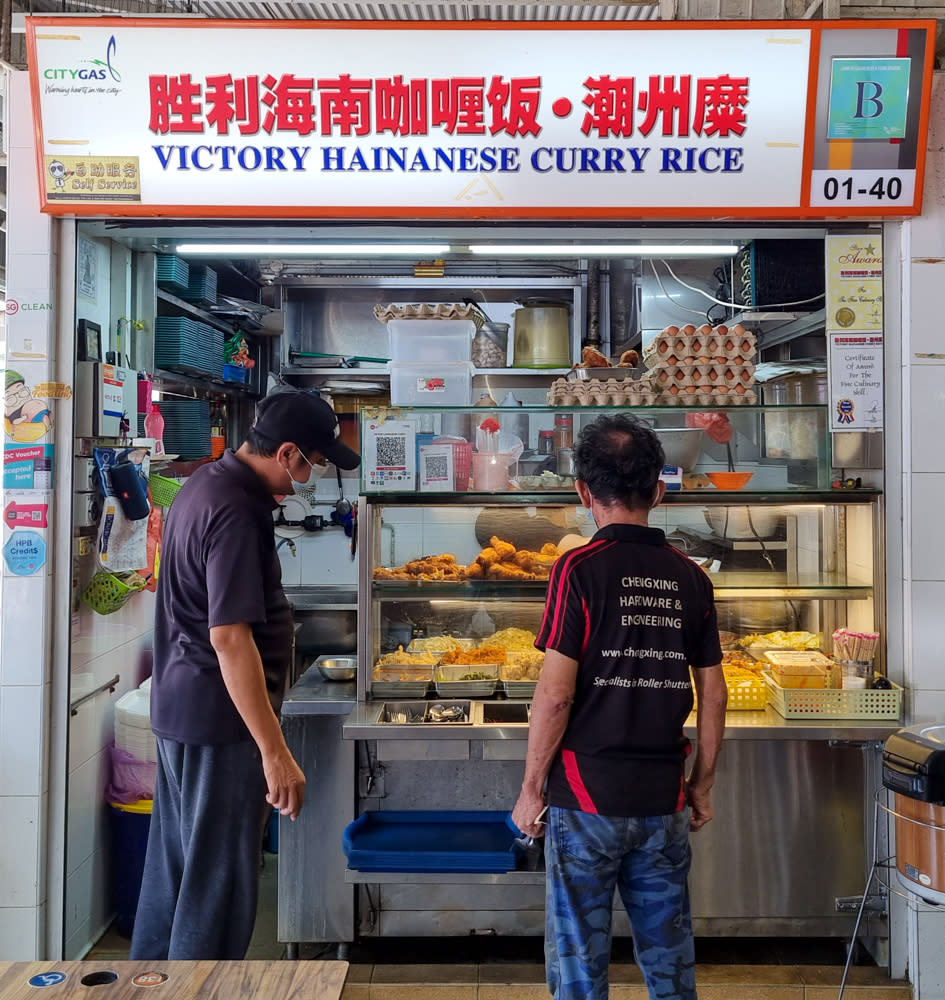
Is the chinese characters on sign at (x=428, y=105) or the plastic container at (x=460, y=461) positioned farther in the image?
the plastic container at (x=460, y=461)

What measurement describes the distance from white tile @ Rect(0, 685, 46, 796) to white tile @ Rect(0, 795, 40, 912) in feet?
0.17

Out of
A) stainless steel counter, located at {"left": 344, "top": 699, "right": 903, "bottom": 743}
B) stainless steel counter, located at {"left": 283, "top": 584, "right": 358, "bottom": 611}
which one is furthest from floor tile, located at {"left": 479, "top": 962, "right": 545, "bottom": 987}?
stainless steel counter, located at {"left": 283, "top": 584, "right": 358, "bottom": 611}

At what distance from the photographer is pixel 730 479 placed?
367cm

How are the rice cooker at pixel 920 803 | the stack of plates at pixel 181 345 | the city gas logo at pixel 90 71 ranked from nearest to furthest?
the rice cooker at pixel 920 803, the city gas logo at pixel 90 71, the stack of plates at pixel 181 345

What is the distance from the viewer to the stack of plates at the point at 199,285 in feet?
17.0

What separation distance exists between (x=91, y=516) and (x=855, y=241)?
3.24 meters

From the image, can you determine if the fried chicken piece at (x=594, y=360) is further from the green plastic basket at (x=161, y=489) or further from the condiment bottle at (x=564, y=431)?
the green plastic basket at (x=161, y=489)

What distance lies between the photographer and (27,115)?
3.40m

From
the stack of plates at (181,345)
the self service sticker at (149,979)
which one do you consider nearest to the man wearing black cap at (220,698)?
the self service sticker at (149,979)

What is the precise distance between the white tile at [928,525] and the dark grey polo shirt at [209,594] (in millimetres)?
2423

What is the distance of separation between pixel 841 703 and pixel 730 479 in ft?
3.14

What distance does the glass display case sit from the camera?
3.63m

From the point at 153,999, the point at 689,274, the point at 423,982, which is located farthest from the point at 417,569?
the point at 689,274

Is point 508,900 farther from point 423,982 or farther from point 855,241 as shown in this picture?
point 855,241
